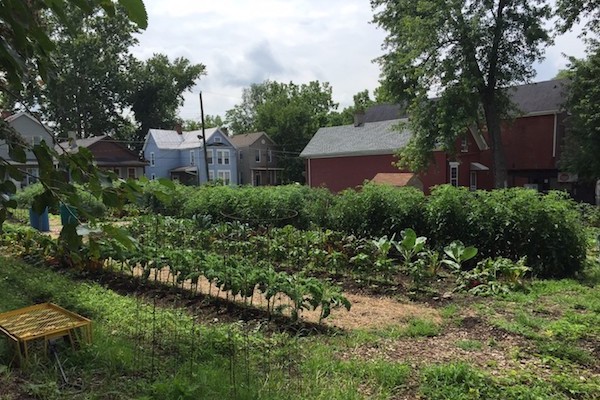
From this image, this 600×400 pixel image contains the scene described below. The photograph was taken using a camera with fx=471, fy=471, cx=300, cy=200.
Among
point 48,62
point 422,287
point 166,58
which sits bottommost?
point 422,287

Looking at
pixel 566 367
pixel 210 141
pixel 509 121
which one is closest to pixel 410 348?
pixel 566 367

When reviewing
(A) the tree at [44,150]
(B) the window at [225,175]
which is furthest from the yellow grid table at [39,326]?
(B) the window at [225,175]

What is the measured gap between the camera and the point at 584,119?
2205cm

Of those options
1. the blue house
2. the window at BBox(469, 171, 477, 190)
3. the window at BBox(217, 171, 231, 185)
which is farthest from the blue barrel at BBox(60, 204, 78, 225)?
the window at BBox(217, 171, 231, 185)

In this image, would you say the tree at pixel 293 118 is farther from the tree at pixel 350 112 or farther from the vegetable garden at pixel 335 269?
the vegetable garden at pixel 335 269

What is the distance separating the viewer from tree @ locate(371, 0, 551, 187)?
2156cm

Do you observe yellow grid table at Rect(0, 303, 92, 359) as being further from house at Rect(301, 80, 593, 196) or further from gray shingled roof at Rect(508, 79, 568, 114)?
gray shingled roof at Rect(508, 79, 568, 114)

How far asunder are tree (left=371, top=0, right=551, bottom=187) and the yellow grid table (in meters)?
19.7

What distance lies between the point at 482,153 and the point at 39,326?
3062 centimetres

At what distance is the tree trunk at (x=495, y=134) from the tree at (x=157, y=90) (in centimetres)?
3712

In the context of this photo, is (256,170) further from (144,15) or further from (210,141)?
(144,15)

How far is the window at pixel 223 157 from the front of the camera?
45.0 meters

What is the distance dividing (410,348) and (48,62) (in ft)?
12.6

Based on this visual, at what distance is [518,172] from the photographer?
97.8 feet
